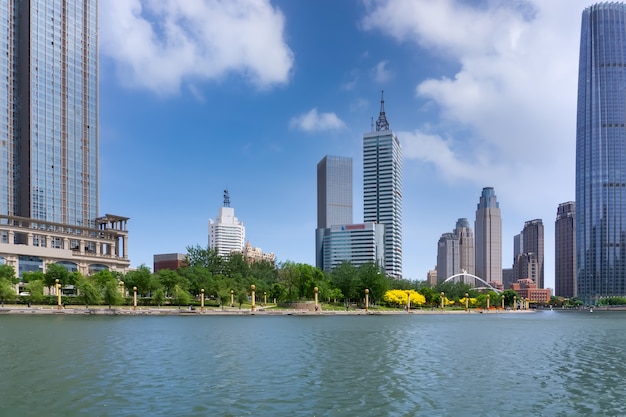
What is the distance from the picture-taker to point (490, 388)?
1231 inches

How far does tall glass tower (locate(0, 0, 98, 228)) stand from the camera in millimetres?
173250

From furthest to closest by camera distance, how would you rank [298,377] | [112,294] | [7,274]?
[7,274]
[112,294]
[298,377]

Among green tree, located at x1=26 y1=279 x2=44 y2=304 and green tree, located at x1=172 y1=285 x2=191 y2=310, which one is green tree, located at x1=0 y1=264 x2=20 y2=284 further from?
green tree, located at x1=172 y1=285 x2=191 y2=310

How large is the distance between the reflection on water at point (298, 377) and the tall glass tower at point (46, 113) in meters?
133

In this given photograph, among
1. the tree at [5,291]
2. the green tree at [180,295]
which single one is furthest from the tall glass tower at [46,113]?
the green tree at [180,295]

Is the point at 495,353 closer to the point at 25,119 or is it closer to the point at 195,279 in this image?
the point at 195,279

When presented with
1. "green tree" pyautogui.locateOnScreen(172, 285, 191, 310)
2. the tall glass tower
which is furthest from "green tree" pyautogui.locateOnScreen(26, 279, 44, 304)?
the tall glass tower

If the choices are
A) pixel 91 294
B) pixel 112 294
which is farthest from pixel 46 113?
pixel 112 294

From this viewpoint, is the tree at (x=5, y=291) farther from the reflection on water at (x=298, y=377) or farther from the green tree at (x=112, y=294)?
the reflection on water at (x=298, y=377)

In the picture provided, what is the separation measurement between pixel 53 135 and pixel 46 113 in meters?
7.29

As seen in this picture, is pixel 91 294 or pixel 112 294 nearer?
pixel 91 294

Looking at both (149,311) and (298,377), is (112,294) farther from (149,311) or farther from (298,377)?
(298,377)

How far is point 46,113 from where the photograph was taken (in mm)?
179000

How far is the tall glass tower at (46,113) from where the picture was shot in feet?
568
